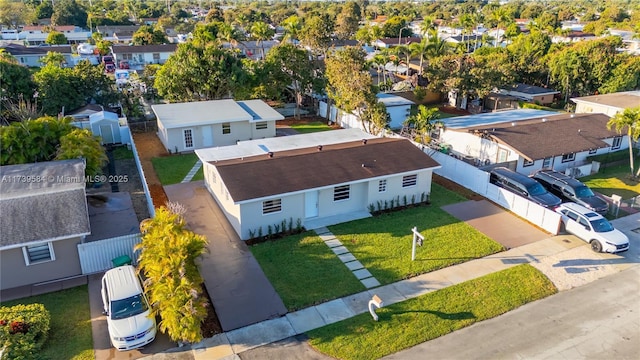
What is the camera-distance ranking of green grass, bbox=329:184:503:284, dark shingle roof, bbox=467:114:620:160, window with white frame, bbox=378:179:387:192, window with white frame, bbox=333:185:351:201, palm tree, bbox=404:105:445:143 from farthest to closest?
palm tree, bbox=404:105:445:143 < dark shingle roof, bbox=467:114:620:160 < window with white frame, bbox=378:179:387:192 < window with white frame, bbox=333:185:351:201 < green grass, bbox=329:184:503:284

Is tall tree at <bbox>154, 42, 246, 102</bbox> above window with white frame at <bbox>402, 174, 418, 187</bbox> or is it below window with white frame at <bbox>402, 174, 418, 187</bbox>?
above

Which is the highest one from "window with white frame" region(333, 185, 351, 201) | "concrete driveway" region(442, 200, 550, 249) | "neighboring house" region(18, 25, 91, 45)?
"neighboring house" region(18, 25, 91, 45)

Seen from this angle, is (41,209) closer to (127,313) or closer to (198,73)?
(127,313)

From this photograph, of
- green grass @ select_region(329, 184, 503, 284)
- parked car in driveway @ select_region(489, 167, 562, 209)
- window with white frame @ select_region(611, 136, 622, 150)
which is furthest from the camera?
window with white frame @ select_region(611, 136, 622, 150)

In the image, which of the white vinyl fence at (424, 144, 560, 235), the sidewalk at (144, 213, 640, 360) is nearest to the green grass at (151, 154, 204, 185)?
the sidewalk at (144, 213, 640, 360)

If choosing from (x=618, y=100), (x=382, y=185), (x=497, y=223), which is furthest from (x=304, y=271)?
(x=618, y=100)

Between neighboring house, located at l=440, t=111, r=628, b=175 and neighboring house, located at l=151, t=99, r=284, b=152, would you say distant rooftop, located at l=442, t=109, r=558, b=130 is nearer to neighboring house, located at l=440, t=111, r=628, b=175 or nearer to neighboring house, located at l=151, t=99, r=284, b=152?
neighboring house, located at l=440, t=111, r=628, b=175

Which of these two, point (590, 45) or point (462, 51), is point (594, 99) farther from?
point (462, 51)

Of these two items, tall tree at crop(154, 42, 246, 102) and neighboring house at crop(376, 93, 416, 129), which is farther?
neighboring house at crop(376, 93, 416, 129)

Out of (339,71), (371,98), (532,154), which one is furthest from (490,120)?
(339,71)
